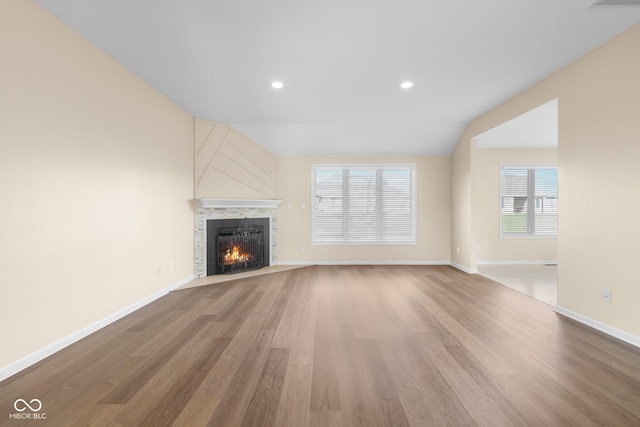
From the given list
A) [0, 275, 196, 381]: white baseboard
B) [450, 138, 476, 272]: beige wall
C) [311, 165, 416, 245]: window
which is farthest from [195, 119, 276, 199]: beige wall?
[450, 138, 476, 272]: beige wall

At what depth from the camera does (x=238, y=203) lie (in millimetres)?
5391

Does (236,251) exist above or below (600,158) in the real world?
below

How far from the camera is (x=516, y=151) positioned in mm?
6414

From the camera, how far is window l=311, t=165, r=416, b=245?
254 inches

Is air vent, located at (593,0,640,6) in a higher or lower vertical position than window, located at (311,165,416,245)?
higher

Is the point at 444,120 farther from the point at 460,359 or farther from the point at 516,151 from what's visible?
the point at 460,359

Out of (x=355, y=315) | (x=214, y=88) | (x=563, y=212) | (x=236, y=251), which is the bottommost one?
(x=355, y=315)

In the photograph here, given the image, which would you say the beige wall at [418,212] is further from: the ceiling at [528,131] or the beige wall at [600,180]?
the beige wall at [600,180]

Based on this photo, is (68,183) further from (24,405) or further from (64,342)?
(24,405)

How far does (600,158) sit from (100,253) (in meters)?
5.17

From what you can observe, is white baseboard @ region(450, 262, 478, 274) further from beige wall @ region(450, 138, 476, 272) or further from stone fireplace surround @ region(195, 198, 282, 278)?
stone fireplace surround @ region(195, 198, 282, 278)

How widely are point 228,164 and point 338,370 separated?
4.30m

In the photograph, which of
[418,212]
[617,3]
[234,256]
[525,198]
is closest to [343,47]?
[617,3]

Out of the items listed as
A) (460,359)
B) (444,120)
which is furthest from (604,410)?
(444,120)
